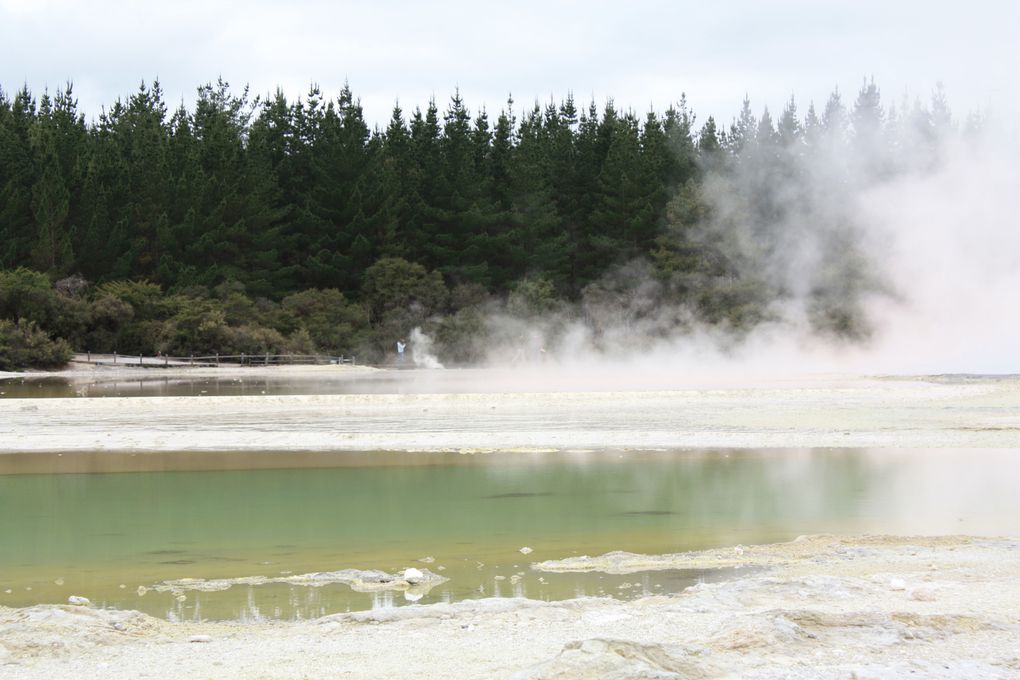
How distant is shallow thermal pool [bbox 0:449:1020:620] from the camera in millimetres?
10336

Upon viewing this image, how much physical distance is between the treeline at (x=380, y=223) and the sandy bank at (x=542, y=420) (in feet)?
67.0

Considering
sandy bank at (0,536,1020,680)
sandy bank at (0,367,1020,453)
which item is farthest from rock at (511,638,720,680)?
sandy bank at (0,367,1020,453)

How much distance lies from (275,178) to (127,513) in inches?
2077

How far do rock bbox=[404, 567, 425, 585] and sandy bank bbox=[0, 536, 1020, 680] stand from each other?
5.19 ft

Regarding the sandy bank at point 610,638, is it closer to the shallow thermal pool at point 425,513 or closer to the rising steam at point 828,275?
the shallow thermal pool at point 425,513

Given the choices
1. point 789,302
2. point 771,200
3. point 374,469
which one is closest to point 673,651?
point 374,469

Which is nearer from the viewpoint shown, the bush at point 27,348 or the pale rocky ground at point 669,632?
the pale rocky ground at point 669,632

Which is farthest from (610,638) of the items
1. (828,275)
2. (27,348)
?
(828,275)

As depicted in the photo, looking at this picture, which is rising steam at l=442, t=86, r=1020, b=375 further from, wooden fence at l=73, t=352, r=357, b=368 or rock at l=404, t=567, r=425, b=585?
rock at l=404, t=567, r=425, b=585

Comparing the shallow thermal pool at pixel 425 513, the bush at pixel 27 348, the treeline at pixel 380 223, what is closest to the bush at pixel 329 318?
the treeline at pixel 380 223

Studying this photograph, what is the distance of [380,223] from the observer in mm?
63219

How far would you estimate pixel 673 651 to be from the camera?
694cm

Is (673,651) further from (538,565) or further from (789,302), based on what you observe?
(789,302)

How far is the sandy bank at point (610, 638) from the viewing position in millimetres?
6809
